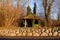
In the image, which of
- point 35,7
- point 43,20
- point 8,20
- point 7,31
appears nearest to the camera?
point 7,31

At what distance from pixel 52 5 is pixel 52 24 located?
12.8 ft

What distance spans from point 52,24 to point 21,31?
7.10m

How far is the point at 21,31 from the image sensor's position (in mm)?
17703

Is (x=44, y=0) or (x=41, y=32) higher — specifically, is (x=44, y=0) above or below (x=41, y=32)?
above

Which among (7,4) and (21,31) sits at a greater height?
(7,4)

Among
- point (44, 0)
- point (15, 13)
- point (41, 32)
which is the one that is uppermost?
point (44, 0)

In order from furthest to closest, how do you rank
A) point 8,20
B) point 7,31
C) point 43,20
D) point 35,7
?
point 35,7, point 43,20, point 8,20, point 7,31

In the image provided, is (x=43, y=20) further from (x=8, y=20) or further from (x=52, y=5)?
(x=8, y=20)

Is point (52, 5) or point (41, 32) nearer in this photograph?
point (41, 32)

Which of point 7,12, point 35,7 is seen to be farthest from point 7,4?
point 35,7

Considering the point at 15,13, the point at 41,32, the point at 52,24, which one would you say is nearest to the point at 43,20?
the point at 52,24

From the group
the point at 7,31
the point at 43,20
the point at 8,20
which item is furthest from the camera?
the point at 43,20

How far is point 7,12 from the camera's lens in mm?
23000

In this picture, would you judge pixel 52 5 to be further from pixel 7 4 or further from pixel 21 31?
pixel 21 31
